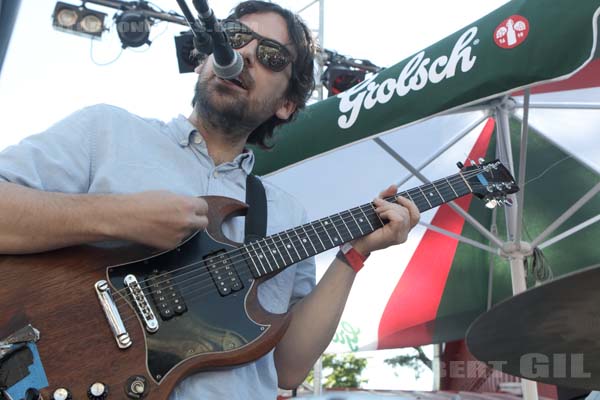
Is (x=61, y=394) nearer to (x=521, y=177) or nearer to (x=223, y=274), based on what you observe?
(x=223, y=274)

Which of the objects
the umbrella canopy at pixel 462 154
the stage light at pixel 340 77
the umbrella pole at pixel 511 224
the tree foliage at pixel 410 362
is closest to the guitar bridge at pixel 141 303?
the umbrella canopy at pixel 462 154

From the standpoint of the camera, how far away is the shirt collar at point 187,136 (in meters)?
1.74

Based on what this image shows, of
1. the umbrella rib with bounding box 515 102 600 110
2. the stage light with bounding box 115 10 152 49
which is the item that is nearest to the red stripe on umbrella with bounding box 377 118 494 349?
the umbrella rib with bounding box 515 102 600 110

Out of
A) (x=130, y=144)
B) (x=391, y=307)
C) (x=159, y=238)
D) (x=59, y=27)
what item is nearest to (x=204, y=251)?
(x=159, y=238)

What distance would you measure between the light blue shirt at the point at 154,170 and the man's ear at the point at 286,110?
378 millimetres

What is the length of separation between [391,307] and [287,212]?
319 cm

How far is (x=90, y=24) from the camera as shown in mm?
6668

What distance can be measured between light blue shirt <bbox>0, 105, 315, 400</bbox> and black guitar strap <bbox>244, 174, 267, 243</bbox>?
0.08ft

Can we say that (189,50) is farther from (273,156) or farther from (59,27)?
(59,27)

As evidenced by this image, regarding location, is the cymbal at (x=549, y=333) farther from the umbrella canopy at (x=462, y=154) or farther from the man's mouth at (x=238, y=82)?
the umbrella canopy at (x=462, y=154)

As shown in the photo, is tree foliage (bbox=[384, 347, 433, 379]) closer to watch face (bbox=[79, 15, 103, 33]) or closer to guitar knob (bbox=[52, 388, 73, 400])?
watch face (bbox=[79, 15, 103, 33])

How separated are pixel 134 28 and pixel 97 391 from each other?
591cm

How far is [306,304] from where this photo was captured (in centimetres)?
178

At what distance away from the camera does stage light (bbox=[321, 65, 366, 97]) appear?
734 centimetres
